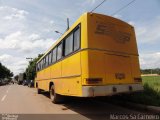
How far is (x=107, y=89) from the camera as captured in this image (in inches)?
328

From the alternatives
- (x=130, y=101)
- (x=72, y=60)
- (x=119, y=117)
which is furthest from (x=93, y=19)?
(x=130, y=101)

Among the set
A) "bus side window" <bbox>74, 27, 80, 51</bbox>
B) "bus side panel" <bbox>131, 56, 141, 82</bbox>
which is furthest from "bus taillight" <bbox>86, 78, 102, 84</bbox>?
"bus side panel" <bbox>131, 56, 141, 82</bbox>

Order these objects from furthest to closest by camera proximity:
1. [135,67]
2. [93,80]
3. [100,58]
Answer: [135,67]
[100,58]
[93,80]

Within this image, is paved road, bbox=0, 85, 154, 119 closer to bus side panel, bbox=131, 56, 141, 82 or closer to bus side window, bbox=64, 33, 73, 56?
bus side panel, bbox=131, 56, 141, 82

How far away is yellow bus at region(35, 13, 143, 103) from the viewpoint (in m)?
8.23

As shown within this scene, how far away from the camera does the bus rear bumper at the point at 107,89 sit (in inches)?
313

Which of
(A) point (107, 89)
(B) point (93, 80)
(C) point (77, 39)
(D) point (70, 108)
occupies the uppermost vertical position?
(C) point (77, 39)

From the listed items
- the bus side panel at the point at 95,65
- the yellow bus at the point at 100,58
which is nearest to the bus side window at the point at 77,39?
the yellow bus at the point at 100,58

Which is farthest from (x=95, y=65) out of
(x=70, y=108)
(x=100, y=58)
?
(x=70, y=108)

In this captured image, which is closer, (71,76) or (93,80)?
(93,80)

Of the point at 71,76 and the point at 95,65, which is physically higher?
the point at 95,65

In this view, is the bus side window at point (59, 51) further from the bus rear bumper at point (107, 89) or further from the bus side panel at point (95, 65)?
the bus rear bumper at point (107, 89)

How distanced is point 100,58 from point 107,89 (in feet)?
3.72

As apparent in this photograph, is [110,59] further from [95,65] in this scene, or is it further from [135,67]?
[135,67]
